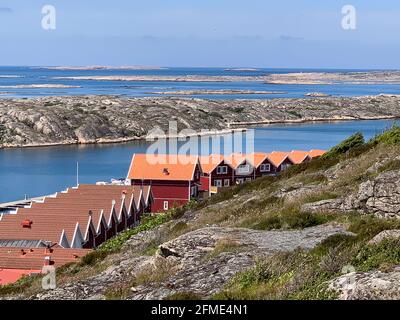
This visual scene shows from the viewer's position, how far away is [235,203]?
839 inches

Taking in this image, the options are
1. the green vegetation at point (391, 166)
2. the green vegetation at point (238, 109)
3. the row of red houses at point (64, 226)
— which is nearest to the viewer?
the green vegetation at point (391, 166)

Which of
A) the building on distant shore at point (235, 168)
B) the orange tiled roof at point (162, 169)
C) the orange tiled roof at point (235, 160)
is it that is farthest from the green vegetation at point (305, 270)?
the orange tiled roof at point (235, 160)

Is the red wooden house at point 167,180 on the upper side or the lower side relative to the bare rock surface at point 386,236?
lower

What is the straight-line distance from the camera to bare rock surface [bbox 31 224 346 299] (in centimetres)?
1004

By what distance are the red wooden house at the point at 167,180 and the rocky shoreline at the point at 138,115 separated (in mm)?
64598

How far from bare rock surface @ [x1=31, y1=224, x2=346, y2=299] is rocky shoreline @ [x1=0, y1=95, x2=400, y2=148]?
101 meters

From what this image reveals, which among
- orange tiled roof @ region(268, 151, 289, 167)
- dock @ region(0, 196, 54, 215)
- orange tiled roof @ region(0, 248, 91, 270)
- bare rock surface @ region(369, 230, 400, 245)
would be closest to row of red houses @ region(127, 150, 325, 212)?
orange tiled roof @ region(268, 151, 289, 167)

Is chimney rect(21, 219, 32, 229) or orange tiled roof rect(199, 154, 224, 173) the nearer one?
chimney rect(21, 219, 32, 229)

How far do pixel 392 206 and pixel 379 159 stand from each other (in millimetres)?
5723

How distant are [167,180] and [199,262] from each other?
3813cm

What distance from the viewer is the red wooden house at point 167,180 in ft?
161

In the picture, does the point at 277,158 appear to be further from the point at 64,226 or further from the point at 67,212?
the point at 64,226

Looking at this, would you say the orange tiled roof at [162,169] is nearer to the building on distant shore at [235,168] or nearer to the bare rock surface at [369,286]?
the building on distant shore at [235,168]

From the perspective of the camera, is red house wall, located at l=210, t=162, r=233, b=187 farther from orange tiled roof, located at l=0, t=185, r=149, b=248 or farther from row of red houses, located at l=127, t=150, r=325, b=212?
orange tiled roof, located at l=0, t=185, r=149, b=248
